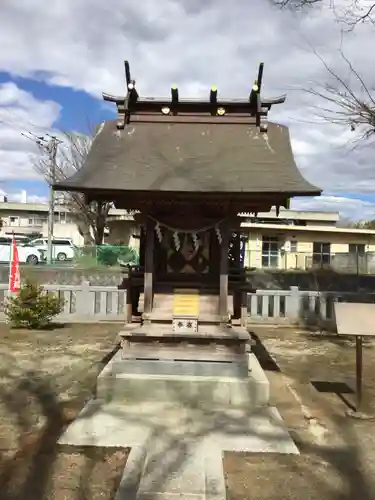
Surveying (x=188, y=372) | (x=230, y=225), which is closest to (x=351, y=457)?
(x=188, y=372)

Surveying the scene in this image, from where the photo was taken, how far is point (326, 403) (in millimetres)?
6734

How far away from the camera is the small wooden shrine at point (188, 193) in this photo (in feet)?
20.7

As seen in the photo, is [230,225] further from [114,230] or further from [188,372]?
[114,230]

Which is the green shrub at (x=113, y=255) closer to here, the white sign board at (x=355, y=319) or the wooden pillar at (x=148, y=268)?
the wooden pillar at (x=148, y=268)

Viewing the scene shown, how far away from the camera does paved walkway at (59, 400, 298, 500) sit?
4152mm

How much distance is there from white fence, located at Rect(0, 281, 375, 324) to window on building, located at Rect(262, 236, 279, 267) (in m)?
18.5

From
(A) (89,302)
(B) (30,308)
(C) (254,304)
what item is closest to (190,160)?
(B) (30,308)

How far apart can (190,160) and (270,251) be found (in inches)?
1036

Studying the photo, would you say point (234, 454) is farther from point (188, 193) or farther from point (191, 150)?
point (191, 150)

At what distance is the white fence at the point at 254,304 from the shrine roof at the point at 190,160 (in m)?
6.49

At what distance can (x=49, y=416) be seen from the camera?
19.8ft

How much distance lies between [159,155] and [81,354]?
15.3 feet

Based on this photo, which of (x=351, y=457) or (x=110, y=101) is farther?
(x=110, y=101)

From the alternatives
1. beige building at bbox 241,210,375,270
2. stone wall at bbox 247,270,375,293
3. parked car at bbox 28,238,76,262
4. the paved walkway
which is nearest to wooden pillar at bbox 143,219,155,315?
the paved walkway
